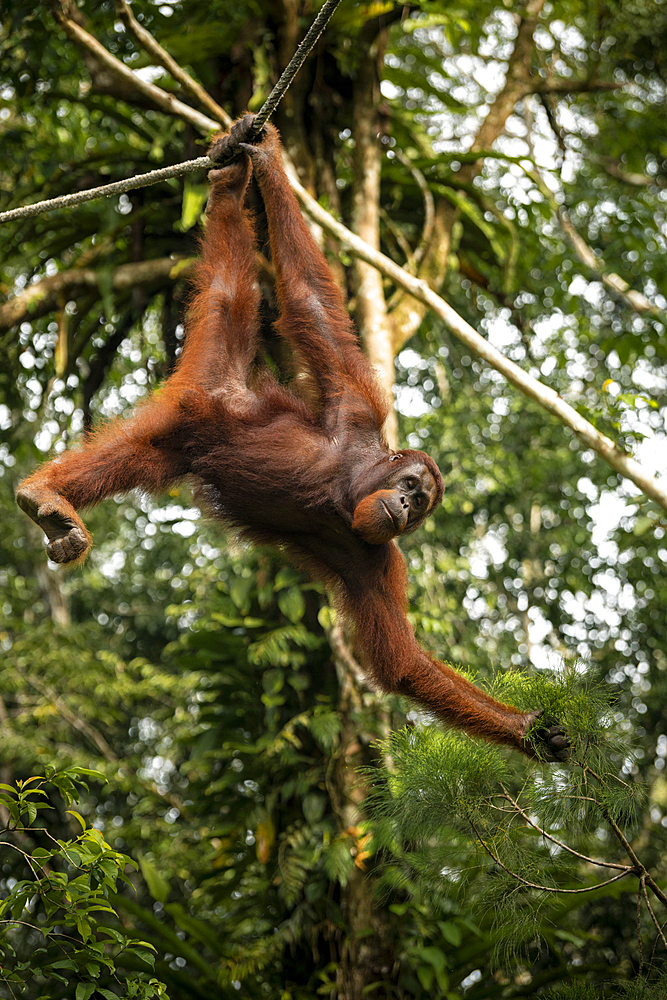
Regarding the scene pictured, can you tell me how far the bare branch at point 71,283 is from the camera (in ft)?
13.5

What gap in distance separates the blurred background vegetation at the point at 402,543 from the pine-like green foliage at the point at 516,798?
0.03 meters

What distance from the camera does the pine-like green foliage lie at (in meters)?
2.28

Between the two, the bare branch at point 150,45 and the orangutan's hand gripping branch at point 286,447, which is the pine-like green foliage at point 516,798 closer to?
the orangutan's hand gripping branch at point 286,447

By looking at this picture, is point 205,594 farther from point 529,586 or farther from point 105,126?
point 105,126

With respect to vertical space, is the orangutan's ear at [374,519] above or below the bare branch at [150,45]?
below

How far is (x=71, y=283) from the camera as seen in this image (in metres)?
4.43

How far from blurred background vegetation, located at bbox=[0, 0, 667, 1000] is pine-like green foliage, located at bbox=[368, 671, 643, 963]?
0.10 ft

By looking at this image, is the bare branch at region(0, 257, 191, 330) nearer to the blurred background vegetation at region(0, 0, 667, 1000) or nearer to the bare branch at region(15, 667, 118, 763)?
the blurred background vegetation at region(0, 0, 667, 1000)

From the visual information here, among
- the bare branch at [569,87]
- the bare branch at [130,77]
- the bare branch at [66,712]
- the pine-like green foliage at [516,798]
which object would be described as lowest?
the bare branch at [66,712]

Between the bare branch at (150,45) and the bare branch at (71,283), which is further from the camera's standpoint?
the bare branch at (71,283)

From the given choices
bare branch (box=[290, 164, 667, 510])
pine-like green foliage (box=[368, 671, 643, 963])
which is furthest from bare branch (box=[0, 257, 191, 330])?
pine-like green foliage (box=[368, 671, 643, 963])

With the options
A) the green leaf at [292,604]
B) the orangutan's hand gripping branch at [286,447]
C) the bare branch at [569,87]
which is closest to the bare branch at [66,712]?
the green leaf at [292,604]

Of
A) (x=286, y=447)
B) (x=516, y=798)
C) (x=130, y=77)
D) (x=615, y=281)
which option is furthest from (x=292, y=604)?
(x=615, y=281)

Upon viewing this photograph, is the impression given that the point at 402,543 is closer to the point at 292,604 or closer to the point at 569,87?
the point at 292,604
